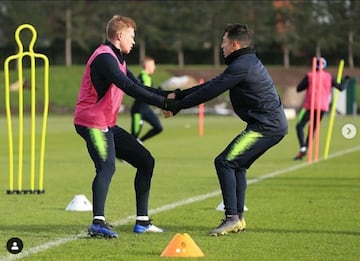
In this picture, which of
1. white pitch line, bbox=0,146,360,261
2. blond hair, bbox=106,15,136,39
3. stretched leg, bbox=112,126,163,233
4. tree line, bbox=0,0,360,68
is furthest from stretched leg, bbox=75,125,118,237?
tree line, bbox=0,0,360,68

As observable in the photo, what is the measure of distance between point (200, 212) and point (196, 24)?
256 feet

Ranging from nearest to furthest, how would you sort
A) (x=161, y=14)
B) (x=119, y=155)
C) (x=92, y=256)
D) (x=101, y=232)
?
1. (x=92, y=256)
2. (x=101, y=232)
3. (x=119, y=155)
4. (x=161, y=14)

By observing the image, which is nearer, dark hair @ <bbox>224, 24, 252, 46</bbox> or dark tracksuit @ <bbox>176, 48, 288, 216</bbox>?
dark tracksuit @ <bbox>176, 48, 288, 216</bbox>

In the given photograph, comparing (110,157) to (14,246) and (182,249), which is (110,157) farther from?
(182,249)

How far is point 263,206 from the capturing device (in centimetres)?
1270

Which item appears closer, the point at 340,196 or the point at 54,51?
the point at 340,196

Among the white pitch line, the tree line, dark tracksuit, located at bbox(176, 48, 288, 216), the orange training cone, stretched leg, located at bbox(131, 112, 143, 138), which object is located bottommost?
the tree line

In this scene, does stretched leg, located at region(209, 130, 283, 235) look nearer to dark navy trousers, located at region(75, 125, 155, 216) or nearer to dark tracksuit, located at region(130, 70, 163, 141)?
dark navy trousers, located at region(75, 125, 155, 216)

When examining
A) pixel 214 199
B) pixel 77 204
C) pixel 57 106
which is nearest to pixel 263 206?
pixel 214 199

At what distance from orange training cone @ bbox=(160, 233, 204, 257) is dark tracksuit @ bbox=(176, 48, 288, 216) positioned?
5.58ft

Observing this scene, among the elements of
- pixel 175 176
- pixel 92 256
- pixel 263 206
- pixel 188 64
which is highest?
pixel 92 256

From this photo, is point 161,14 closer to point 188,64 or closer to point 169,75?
point 188,64

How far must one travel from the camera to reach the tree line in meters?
87.8

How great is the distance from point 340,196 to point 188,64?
8053cm
